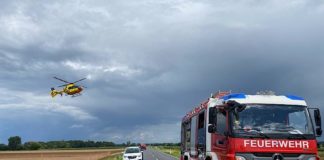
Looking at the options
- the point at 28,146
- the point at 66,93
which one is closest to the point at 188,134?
the point at 66,93

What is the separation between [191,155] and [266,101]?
20.9ft

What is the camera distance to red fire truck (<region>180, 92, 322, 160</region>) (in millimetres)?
11711

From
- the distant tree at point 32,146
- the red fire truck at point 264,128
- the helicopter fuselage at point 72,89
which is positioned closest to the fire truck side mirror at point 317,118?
the red fire truck at point 264,128

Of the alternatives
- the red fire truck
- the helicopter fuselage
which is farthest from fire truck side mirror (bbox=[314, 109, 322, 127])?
the helicopter fuselage

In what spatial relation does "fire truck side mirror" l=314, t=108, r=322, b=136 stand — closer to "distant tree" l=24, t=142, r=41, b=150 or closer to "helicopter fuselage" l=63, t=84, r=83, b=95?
"helicopter fuselage" l=63, t=84, r=83, b=95

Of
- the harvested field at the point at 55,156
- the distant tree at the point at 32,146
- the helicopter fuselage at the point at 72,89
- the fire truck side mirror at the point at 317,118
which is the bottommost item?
the harvested field at the point at 55,156

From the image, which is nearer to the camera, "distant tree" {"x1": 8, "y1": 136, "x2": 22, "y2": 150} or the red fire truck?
the red fire truck

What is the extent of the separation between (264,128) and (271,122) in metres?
0.28

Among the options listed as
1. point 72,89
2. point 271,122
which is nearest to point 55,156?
point 72,89

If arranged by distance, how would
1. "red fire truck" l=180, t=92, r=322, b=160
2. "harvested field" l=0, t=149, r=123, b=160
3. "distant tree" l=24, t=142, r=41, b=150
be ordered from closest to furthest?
1. "red fire truck" l=180, t=92, r=322, b=160
2. "harvested field" l=0, t=149, r=123, b=160
3. "distant tree" l=24, t=142, r=41, b=150

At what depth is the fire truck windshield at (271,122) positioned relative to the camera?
467 inches

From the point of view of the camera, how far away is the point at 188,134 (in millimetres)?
19719

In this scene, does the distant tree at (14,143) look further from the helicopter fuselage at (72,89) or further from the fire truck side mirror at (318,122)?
the fire truck side mirror at (318,122)

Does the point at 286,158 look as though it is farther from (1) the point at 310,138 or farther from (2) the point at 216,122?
(2) the point at 216,122
